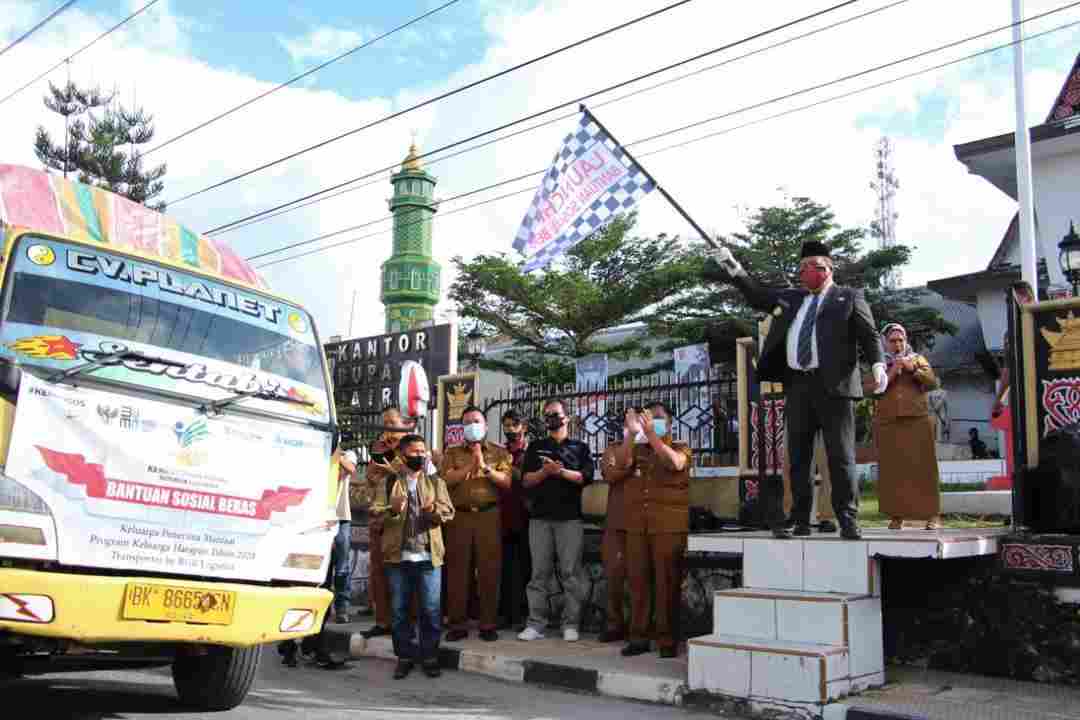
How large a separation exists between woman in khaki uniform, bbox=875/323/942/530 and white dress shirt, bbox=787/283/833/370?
62.0 inches

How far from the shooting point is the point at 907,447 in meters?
7.83

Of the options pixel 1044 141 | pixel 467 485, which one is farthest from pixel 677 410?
pixel 1044 141

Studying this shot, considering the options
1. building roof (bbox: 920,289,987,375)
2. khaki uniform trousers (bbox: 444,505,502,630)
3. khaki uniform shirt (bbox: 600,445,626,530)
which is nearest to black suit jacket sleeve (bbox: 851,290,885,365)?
khaki uniform shirt (bbox: 600,445,626,530)

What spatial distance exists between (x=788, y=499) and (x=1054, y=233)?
16.5 m

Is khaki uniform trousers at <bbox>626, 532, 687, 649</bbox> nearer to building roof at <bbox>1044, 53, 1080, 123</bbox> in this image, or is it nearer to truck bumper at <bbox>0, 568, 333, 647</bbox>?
truck bumper at <bbox>0, 568, 333, 647</bbox>

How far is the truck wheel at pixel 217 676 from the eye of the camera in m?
5.75

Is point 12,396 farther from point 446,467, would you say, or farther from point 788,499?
point 788,499

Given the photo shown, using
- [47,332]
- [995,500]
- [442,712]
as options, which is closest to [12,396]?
[47,332]

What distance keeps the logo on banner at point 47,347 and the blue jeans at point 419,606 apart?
3.33 m

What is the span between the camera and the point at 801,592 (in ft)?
21.0

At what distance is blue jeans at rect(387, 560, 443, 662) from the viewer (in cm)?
755

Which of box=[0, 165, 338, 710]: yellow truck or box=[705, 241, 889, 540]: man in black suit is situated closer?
box=[0, 165, 338, 710]: yellow truck

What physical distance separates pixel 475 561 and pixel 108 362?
4.63m

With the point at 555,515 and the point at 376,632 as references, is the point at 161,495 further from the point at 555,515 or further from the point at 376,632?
the point at 376,632
